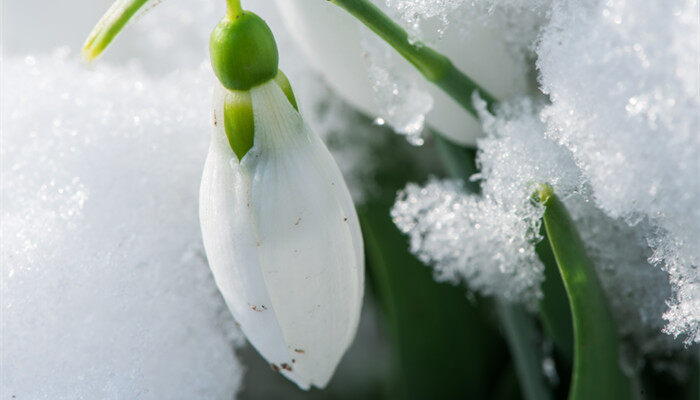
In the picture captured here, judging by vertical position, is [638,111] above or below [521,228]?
above

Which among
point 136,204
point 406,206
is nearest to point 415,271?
point 406,206

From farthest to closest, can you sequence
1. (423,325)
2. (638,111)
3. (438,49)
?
(423,325) < (438,49) < (638,111)

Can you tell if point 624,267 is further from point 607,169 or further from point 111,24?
point 111,24

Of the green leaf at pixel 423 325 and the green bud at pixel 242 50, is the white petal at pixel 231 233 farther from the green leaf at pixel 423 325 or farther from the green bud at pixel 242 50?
the green leaf at pixel 423 325

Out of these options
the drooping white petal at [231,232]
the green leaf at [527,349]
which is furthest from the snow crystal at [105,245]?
the green leaf at [527,349]

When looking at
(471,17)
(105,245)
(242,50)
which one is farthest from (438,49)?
(105,245)
